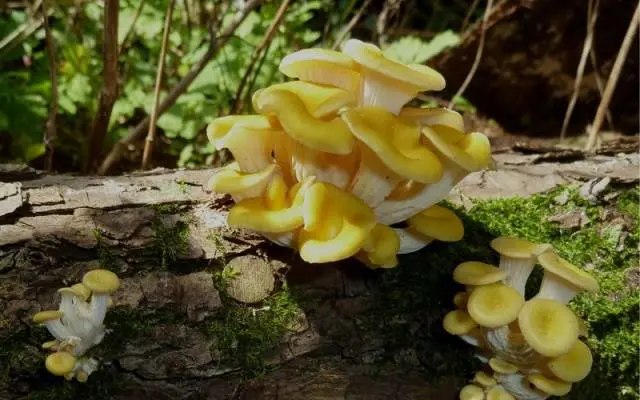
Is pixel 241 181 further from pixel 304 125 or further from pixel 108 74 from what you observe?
pixel 108 74

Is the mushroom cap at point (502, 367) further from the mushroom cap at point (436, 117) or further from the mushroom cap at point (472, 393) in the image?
the mushroom cap at point (436, 117)

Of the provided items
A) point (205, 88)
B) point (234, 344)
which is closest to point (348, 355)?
point (234, 344)

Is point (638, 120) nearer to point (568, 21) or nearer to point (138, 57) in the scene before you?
point (568, 21)

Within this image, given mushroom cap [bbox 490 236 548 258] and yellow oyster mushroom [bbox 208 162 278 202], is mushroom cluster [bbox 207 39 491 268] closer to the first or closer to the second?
yellow oyster mushroom [bbox 208 162 278 202]

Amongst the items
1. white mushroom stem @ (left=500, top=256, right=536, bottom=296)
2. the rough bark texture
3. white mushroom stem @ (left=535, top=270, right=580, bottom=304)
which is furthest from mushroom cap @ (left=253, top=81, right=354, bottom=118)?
the rough bark texture

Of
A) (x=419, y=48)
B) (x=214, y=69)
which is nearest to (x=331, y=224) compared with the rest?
(x=214, y=69)

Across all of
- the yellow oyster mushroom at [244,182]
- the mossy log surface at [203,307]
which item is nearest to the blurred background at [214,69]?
the mossy log surface at [203,307]
